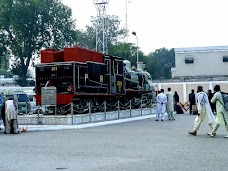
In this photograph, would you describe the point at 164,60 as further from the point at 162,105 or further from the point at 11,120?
the point at 11,120

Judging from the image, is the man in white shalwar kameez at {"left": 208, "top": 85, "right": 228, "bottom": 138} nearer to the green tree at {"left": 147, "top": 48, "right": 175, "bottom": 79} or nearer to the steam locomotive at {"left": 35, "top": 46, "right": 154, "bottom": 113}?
the steam locomotive at {"left": 35, "top": 46, "right": 154, "bottom": 113}

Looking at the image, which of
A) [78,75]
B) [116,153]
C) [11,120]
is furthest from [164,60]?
[116,153]

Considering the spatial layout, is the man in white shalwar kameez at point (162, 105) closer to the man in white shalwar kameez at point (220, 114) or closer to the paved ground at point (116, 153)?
the paved ground at point (116, 153)

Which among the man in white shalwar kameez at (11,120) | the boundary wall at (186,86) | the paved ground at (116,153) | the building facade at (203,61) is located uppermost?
the building facade at (203,61)

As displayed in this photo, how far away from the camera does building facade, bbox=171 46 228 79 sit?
198 ft

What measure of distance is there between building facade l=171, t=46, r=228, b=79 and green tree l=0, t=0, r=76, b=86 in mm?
16971

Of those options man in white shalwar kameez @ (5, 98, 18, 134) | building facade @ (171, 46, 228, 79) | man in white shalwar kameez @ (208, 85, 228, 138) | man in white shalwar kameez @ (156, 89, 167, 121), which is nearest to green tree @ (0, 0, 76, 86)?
building facade @ (171, 46, 228, 79)

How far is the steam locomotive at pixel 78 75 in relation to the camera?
22.1 meters

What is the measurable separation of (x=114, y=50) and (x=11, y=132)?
5764 centimetres

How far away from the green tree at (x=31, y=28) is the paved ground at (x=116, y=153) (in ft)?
158

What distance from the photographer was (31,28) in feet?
206

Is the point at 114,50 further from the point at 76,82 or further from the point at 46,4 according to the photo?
the point at 76,82

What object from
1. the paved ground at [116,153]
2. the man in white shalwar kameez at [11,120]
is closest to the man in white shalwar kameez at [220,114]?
the paved ground at [116,153]

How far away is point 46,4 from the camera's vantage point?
64.2 metres
